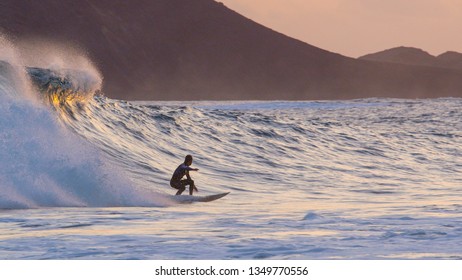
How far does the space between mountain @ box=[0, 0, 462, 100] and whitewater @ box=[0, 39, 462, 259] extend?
145856 mm

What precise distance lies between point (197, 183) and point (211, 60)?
571 ft

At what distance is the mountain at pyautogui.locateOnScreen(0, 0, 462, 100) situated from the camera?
589 feet

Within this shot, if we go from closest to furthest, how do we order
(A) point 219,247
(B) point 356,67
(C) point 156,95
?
(A) point 219,247 < (C) point 156,95 < (B) point 356,67

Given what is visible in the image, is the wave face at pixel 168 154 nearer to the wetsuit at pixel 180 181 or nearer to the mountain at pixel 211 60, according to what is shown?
the wetsuit at pixel 180 181

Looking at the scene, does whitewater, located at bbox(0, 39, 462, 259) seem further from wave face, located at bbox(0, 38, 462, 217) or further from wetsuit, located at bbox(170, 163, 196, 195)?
wetsuit, located at bbox(170, 163, 196, 195)

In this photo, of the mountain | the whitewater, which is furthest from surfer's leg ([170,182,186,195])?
the mountain

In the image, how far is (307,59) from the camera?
188 meters

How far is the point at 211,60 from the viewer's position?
7589 inches

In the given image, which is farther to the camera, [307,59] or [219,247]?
[307,59]

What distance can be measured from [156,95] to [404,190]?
6167 inches

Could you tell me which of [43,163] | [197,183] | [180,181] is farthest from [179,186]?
[197,183]
